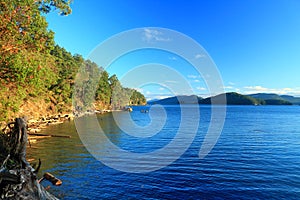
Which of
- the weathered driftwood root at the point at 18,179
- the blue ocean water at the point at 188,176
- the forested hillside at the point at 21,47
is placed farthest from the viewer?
the forested hillside at the point at 21,47

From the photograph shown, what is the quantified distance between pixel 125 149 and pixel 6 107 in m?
18.8

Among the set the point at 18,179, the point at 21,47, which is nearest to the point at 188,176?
the point at 18,179

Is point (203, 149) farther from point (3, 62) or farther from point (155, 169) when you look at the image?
point (3, 62)

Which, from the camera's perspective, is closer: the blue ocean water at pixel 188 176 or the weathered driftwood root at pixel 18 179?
the weathered driftwood root at pixel 18 179

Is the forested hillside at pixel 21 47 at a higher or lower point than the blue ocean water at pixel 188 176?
higher

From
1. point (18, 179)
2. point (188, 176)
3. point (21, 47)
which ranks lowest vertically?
point (188, 176)

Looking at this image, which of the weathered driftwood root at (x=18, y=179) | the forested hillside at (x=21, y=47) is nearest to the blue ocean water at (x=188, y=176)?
the weathered driftwood root at (x=18, y=179)

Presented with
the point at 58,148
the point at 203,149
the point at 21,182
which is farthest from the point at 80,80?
the point at 21,182

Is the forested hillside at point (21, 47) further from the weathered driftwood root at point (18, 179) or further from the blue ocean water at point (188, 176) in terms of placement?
the weathered driftwood root at point (18, 179)

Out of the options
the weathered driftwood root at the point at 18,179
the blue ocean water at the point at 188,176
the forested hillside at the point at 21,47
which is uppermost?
the forested hillside at the point at 21,47

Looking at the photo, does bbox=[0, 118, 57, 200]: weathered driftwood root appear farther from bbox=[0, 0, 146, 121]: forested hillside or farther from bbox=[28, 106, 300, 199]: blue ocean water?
bbox=[0, 0, 146, 121]: forested hillside

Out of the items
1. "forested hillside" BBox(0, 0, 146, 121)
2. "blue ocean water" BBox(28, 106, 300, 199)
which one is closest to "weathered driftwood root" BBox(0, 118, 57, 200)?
"blue ocean water" BBox(28, 106, 300, 199)

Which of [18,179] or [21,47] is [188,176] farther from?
[21,47]

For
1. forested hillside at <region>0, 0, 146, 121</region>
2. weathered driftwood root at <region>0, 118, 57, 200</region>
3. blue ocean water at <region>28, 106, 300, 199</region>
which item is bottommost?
blue ocean water at <region>28, 106, 300, 199</region>
